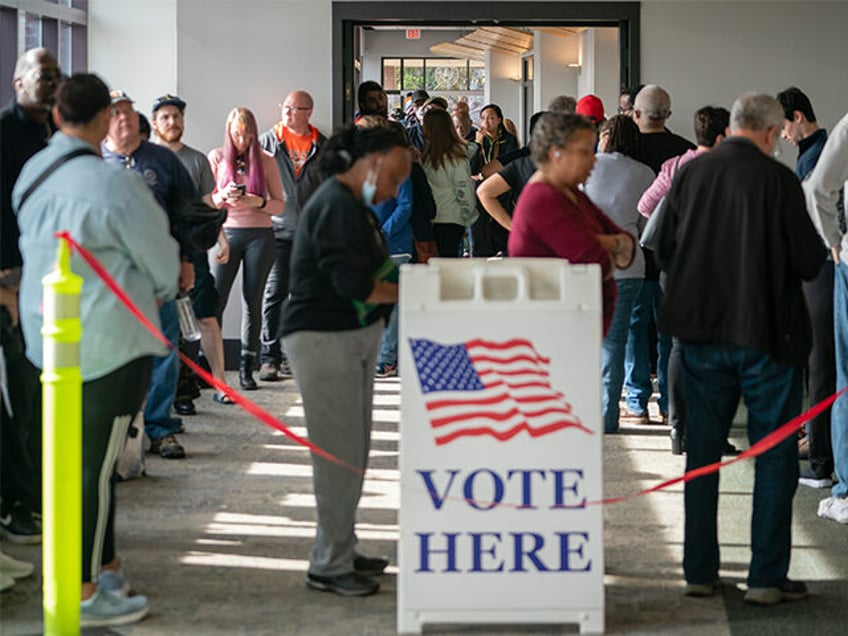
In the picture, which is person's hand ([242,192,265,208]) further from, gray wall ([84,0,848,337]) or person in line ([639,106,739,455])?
person in line ([639,106,739,455])

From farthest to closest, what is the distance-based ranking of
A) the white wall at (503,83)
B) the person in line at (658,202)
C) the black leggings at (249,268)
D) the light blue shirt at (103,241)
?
1. the white wall at (503,83)
2. the black leggings at (249,268)
3. the person in line at (658,202)
4. the light blue shirt at (103,241)

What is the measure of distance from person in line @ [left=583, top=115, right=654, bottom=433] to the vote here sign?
3.05m

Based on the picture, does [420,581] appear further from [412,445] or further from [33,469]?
[33,469]

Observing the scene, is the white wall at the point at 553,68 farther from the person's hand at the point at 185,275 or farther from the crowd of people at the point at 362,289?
the person's hand at the point at 185,275

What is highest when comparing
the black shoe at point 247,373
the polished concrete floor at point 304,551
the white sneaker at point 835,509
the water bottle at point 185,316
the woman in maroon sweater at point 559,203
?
the woman in maroon sweater at point 559,203

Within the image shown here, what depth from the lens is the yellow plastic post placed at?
380cm

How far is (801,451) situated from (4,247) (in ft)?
12.5

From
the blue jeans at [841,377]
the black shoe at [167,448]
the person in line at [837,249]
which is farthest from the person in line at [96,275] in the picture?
the blue jeans at [841,377]

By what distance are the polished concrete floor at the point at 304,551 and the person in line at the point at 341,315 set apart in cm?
33

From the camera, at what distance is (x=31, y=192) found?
4.36m

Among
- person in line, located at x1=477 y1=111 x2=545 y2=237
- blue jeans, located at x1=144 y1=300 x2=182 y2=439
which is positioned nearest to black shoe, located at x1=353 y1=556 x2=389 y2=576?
blue jeans, located at x1=144 y1=300 x2=182 y2=439

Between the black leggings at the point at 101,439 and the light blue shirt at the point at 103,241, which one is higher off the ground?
the light blue shirt at the point at 103,241

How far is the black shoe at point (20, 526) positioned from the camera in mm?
5316

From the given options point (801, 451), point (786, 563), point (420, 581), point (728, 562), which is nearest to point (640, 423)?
point (801, 451)
